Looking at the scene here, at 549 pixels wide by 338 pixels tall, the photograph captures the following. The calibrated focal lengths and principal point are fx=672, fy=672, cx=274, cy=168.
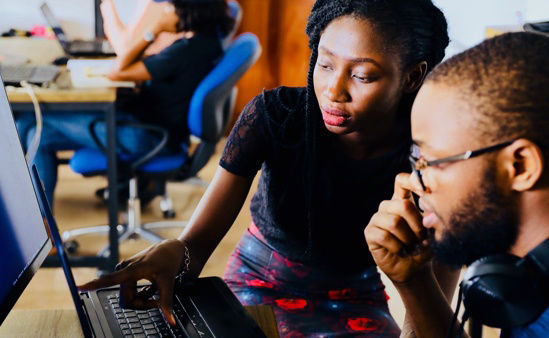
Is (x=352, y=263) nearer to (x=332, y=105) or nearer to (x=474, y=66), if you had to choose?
(x=332, y=105)


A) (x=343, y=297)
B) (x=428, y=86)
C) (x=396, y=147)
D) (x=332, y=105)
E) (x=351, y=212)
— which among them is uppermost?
(x=428, y=86)

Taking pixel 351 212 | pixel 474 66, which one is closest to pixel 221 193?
pixel 351 212

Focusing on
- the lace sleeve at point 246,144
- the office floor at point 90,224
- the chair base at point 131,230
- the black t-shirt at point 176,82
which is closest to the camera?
the lace sleeve at point 246,144

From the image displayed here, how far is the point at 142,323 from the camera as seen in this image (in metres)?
0.95

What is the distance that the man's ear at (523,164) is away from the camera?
2.63 feet

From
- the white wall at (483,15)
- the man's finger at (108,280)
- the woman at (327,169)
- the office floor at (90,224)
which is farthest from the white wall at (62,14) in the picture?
the man's finger at (108,280)

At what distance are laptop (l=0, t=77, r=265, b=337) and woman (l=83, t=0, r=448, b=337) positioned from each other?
0.16m

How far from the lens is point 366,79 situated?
1.20 meters

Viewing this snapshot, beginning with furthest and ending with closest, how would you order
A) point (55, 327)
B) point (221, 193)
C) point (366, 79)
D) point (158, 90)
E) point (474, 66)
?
point (158, 90) → point (221, 193) → point (366, 79) → point (55, 327) → point (474, 66)

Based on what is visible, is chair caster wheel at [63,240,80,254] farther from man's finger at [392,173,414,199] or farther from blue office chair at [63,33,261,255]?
man's finger at [392,173,414,199]

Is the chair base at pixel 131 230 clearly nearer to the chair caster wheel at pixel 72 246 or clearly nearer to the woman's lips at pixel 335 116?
the chair caster wheel at pixel 72 246

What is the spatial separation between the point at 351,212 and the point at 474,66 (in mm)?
581

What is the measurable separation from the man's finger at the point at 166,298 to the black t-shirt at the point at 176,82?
1595 mm

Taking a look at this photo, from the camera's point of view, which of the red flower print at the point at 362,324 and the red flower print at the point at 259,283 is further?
the red flower print at the point at 259,283
